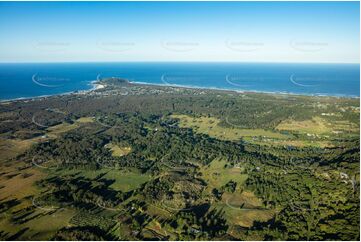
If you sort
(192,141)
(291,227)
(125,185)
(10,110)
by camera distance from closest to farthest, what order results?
(291,227)
(125,185)
(192,141)
(10,110)

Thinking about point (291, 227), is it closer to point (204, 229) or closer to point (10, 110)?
point (204, 229)

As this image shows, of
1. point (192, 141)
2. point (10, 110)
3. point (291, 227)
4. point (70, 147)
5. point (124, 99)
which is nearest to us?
point (291, 227)

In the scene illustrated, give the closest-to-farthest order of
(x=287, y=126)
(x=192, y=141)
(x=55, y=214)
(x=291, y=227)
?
(x=291, y=227)
(x=55, y=214)
(x=192, y=141)
(x=287, y=126)

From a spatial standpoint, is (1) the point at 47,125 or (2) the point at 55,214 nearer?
(2) the point at 55,214

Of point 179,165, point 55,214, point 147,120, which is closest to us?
point 55,214

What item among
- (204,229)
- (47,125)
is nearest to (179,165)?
(204,229)

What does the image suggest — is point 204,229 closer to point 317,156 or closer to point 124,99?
point 317,156

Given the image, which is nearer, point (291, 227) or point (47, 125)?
point (291, 227)

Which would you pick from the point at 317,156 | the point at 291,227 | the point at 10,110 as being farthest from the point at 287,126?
the point at 10,110

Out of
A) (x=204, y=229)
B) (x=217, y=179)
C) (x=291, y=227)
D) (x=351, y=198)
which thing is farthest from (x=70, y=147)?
(x=351, y=198)
